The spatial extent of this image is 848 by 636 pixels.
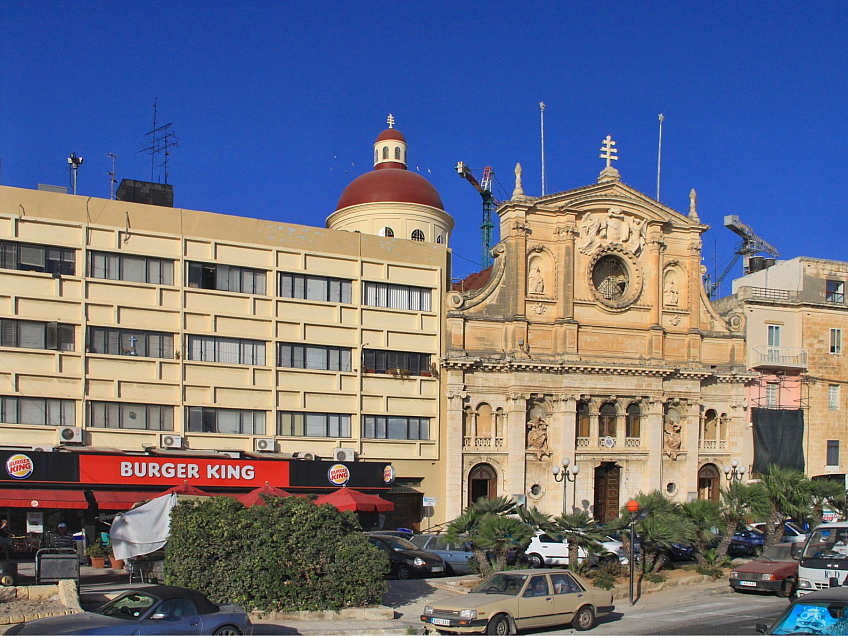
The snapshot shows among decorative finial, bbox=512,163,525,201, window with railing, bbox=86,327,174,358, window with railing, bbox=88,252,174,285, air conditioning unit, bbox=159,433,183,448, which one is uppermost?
decorative finial, bbox=512,163,525,201

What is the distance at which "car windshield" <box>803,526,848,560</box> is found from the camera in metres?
23.0

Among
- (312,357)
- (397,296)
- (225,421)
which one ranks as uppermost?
(397,296)

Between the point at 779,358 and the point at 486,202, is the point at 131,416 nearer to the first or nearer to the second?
the point at 779,358

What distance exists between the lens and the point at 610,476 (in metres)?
44.9

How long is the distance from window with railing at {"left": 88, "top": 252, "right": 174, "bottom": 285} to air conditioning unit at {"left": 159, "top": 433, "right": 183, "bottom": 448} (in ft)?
20.4

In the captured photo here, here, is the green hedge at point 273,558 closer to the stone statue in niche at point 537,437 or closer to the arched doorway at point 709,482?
the stone statue in niche at point 537,437

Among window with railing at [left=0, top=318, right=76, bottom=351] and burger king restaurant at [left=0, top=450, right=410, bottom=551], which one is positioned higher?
window with railing at [left=0, top=318, right=76, bottom=351]

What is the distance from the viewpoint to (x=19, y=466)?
31.0 meters

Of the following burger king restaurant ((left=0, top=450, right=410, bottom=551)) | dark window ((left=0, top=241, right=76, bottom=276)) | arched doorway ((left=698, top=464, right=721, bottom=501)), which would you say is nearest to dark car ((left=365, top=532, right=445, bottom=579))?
burger king restaurant ((left=0, top=450, right=410, bottom=551))

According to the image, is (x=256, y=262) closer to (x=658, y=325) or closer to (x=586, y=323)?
(x=586, y=323)

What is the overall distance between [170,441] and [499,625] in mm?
19227

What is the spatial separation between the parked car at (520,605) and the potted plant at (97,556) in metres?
13.4

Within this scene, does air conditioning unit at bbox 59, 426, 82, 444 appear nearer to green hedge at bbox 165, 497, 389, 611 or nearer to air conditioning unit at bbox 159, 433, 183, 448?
air conditioning unit at bbox 159, 433, 183, 448

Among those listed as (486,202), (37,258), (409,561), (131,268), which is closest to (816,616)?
(409,561)
